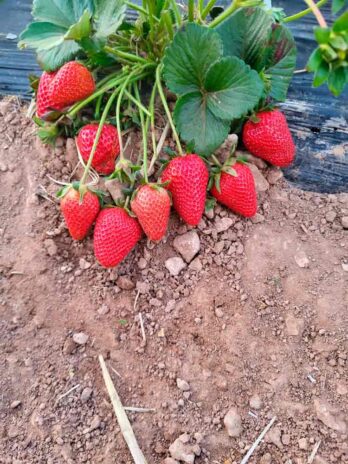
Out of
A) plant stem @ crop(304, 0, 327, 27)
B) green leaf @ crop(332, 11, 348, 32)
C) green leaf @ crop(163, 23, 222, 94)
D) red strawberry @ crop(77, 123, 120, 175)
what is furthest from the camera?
red strawberry @ crop(77, 123, 120, 175)

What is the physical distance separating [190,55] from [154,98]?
0.20 metres

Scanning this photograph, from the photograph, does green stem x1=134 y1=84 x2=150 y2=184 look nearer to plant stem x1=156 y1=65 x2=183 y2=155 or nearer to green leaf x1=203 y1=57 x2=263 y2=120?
plant stem x1=156 y1=65 x2=183 y2=155

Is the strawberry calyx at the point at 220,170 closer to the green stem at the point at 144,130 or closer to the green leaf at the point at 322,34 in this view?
the green stem at the point at 144,130

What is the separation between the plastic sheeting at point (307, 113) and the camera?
1.56 meters

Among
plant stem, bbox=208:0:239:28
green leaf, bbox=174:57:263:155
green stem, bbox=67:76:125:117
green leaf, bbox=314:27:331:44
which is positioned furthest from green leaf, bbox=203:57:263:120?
green leaf, bbox=314:27:331:44

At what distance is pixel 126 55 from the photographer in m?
1.37

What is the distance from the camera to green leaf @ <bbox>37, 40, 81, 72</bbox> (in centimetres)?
131

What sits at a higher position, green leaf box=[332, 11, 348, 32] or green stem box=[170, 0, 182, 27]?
green leaf box=[332, 11, 348, 32]

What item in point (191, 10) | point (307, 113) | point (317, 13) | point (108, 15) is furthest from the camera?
point (307, 113)

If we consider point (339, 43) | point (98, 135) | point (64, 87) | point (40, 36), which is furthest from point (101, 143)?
point (339, 43)

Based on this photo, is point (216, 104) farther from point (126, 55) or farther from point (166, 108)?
point (126, 55)

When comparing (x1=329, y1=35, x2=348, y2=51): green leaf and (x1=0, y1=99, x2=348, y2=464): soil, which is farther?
(x1=0, y1=99, x2=348, y2=464): soil

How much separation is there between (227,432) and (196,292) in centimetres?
32

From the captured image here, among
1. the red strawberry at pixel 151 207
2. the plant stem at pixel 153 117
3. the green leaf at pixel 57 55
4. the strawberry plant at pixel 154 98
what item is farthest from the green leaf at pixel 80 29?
the red strawberry at pixel 151 207
